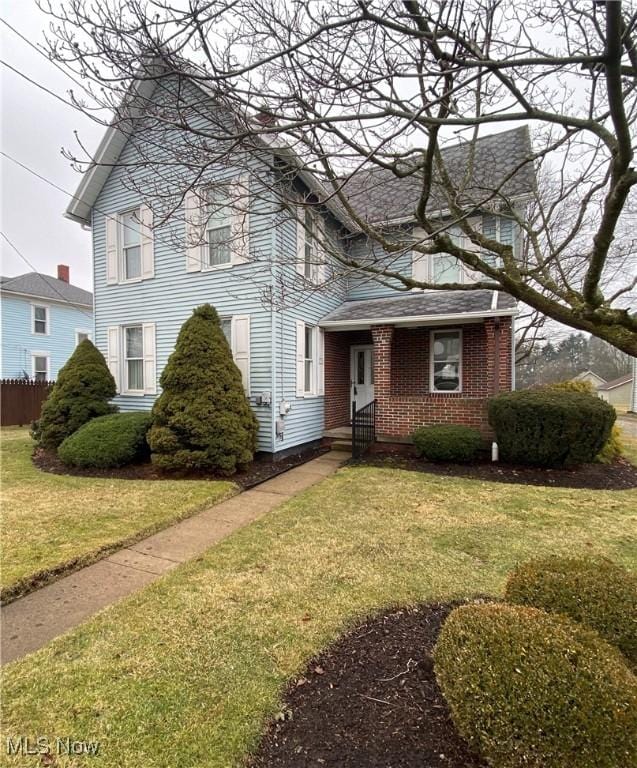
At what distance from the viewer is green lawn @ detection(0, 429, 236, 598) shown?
3742mm

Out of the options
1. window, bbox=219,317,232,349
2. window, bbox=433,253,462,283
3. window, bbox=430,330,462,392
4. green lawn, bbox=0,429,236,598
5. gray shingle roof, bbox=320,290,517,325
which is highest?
window, bbox=433,253,462,283

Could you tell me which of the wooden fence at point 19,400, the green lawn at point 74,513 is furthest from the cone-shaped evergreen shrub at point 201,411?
the wooden fence at point 19,400

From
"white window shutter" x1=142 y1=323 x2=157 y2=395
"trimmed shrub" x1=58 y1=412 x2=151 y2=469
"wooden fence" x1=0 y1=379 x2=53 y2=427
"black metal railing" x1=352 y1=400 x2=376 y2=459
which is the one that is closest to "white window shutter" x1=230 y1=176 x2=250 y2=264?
"white window shutter" x1=142 y1=323 x2=157 y2=395

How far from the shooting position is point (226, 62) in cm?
266

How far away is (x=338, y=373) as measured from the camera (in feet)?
35.4

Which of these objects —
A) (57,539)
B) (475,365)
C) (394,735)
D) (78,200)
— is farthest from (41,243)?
(394,735)

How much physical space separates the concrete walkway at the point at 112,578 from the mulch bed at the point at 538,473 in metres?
3.14

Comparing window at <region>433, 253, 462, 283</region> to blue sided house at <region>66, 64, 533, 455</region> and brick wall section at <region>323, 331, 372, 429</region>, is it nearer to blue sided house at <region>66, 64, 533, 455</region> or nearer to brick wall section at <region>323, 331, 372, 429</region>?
blue sided house at <region>66, 64, 533, 455</region>

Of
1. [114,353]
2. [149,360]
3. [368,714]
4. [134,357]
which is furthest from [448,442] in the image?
[114,353]

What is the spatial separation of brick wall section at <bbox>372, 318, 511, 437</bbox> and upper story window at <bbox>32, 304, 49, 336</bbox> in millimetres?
19261

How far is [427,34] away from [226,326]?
281 inches

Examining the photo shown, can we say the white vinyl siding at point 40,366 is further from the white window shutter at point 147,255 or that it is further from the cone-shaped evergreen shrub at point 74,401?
the white window shutter at point 147,255

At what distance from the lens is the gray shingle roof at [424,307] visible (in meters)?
8.38

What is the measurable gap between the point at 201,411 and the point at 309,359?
136 inches
